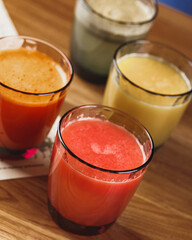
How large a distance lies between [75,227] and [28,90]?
0.26 metres

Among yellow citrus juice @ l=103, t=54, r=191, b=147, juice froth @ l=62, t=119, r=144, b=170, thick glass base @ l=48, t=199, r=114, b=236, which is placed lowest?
thick glass base @ l=48, t=199, r=114, b=236

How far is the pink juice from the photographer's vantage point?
0.68 m

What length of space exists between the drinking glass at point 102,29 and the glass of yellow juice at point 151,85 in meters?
0.07

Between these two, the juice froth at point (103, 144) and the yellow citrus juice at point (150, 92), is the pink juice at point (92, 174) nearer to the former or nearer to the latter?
the juice froth at point (103, 144)

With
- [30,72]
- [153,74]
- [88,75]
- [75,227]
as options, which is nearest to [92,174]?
[75,227]

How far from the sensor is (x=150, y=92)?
34.4 inches

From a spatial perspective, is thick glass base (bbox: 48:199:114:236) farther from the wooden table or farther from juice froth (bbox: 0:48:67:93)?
juice froth (bbox: 0:48:67:93)

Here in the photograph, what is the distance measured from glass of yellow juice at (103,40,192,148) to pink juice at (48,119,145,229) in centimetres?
13

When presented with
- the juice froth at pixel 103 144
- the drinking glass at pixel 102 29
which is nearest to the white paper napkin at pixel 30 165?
the juice froth at pixel 103 144

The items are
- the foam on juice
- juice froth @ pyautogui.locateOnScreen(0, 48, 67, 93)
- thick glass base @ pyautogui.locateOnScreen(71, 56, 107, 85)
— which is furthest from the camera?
thick glass base @ pyautogui.locateOnScreen(71, 56, 107, 85)

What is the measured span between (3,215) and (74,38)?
0.54m

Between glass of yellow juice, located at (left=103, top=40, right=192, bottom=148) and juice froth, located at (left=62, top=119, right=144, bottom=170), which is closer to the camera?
juice froth, located at (left=62, top=119, right=144, bottom=170)

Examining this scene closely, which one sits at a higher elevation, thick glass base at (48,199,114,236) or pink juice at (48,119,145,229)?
pink juice at (48,119,145,229)

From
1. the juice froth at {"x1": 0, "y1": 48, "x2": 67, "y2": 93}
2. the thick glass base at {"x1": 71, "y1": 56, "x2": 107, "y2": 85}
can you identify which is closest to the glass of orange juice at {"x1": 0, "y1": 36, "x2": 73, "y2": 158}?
the juice froth at {"x1": 0, "y1": 48, "x2": 67, "y2": 93}
